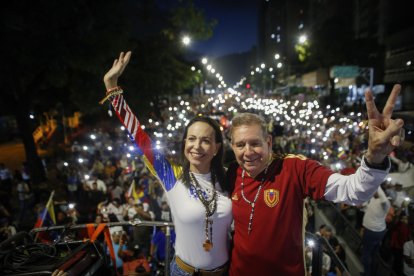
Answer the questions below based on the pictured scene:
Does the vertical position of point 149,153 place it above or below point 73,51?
below

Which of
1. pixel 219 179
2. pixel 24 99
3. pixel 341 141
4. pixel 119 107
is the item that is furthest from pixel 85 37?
pixel 341 141

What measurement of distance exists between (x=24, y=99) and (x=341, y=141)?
14.3 m

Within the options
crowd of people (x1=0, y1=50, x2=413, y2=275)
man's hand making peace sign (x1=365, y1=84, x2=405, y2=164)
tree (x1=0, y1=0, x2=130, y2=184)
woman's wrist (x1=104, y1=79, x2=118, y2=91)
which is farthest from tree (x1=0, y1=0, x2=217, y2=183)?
man's hand making peace sign (x1=365, y1=84, x2=405, y2=164)

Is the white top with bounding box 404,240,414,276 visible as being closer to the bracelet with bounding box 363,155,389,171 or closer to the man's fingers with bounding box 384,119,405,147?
the bracelet with bounding box 363,155,389,171

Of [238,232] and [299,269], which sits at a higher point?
[238,232]

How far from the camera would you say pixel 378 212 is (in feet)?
22.8

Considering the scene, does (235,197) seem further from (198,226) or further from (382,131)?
(382,131)

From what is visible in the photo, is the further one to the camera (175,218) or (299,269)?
(175,218)

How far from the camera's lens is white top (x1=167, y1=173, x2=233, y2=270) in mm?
2766

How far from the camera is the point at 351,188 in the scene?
2254 mm

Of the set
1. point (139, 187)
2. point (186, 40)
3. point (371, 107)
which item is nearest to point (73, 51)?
point (139, 187)

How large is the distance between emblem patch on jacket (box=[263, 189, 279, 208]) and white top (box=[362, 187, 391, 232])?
5.45m

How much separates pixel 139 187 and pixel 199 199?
26.9 feet

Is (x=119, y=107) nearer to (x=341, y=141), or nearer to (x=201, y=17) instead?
(x=341, y=141)
